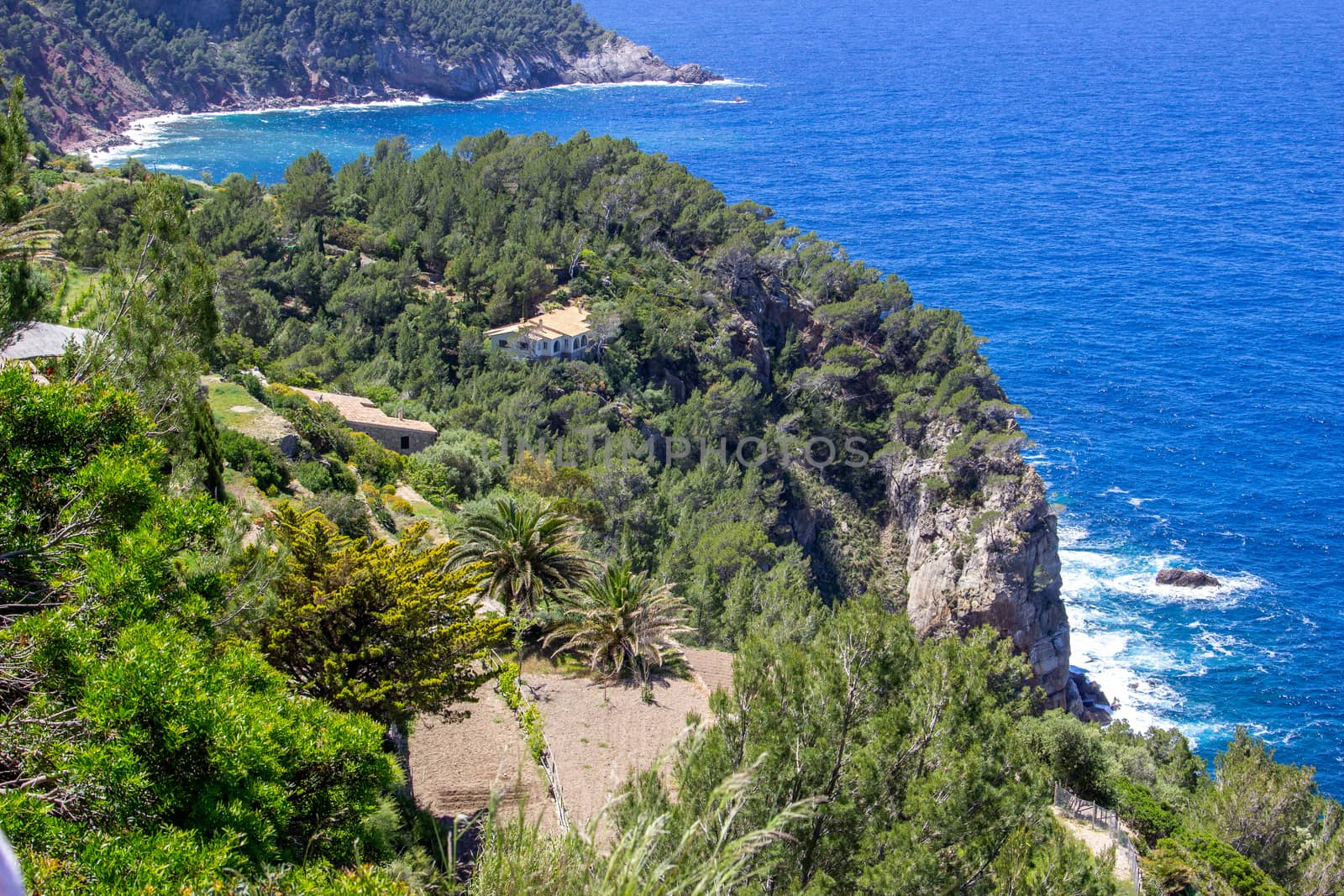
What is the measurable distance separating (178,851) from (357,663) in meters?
6.65

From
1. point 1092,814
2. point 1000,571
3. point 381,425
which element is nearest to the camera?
point 1092,814

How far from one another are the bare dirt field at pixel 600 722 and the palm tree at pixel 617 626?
1.67ft

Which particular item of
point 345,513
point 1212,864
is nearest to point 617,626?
point 345,513

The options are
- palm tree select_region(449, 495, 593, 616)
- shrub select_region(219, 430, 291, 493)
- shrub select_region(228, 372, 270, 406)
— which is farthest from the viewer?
shrub select_region(228, 372, 270, 406)

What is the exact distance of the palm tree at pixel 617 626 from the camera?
21.0m

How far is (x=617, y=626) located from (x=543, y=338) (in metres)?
28.2

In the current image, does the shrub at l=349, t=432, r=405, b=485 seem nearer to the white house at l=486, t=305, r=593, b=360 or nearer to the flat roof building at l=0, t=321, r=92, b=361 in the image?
the white house at l=486, t=305, r=593, b=360

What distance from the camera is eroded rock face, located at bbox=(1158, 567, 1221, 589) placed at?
154 feet

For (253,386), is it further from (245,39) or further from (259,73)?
(245,39)

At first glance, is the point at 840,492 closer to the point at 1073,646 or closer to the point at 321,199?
the point at 1073,646

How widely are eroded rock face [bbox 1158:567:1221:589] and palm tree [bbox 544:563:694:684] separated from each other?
110 ft

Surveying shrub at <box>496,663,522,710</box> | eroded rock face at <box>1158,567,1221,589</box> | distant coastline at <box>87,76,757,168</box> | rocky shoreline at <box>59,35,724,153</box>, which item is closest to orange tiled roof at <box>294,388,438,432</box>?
shrub at <box>496,663,522,710</box>

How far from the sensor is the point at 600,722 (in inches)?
761

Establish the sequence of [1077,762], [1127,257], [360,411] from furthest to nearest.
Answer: [1127,257]
[360,411]
[1077,762]
